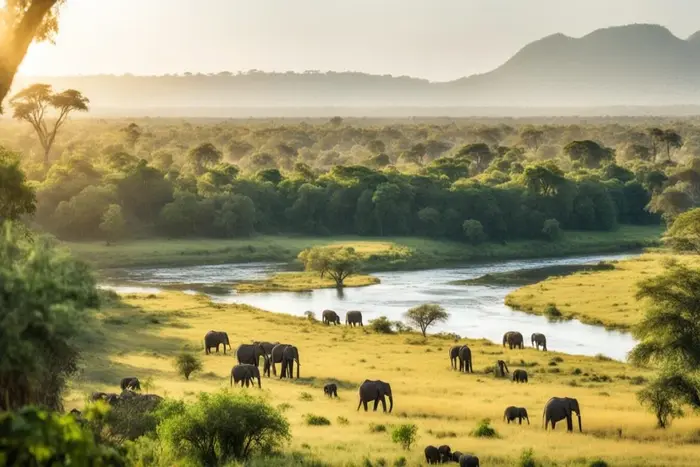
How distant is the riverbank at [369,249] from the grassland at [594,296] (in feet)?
62.4

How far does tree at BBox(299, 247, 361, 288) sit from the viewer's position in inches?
2958

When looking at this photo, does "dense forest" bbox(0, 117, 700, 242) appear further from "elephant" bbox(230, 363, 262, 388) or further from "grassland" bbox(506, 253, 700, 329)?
"elephant" bbox(230, 363, 262, 388)

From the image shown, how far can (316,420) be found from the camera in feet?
86.0

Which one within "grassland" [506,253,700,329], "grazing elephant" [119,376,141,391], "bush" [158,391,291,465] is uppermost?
"bush" [158,391,291,465]

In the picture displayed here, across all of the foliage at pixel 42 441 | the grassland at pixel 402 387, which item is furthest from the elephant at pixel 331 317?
the foliage at pixel 42 441

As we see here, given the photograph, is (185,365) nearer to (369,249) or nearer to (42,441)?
(42,441)

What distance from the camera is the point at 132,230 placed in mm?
102375

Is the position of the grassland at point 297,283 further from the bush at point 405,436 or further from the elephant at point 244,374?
the bush at point 405,436

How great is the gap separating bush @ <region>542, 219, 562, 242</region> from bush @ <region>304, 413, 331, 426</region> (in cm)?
8085

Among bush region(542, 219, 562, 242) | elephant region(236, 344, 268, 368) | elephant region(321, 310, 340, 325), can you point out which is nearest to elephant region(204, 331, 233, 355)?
elephant region(236, 344, 268, 368)

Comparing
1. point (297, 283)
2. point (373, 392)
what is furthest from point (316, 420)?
point (297, 283)

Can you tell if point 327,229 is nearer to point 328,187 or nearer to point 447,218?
point 328,187

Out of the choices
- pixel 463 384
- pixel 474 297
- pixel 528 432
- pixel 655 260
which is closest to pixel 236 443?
pixel 528 432

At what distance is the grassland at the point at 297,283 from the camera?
74625 mm
